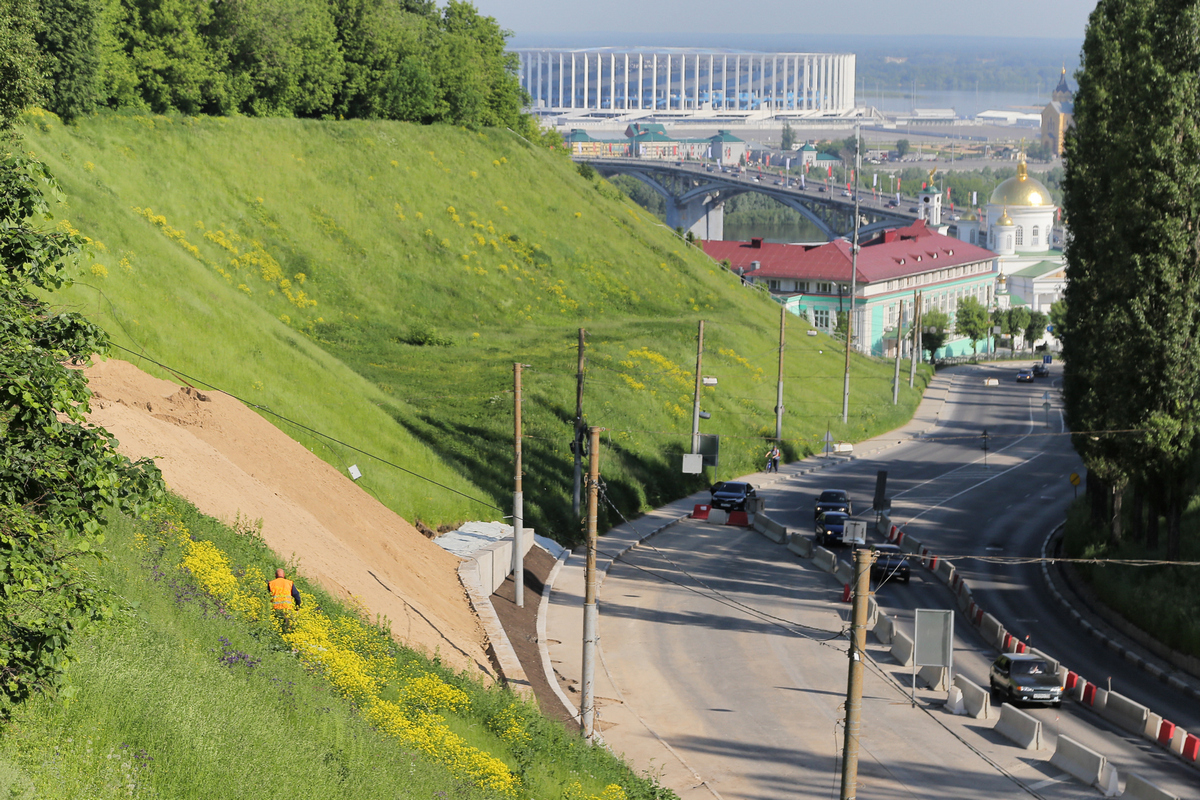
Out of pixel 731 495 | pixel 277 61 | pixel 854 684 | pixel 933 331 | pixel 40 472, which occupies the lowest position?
pixel 933 331

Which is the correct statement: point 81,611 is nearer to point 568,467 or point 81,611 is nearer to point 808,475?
point 568,467

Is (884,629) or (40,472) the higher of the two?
(40,472)

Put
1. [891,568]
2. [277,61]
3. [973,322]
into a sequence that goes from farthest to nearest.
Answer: [973,322]
[277,61]
[891,568]

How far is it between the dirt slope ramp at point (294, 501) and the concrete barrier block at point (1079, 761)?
44.2ft

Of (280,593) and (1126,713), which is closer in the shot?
(280,593)

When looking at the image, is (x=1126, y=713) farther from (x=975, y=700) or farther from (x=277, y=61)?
(x=277, y=61)

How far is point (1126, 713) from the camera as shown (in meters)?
31.1

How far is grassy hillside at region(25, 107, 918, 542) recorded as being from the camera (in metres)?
46.6

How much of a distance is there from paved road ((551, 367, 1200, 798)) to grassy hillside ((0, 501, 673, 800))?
188 inches

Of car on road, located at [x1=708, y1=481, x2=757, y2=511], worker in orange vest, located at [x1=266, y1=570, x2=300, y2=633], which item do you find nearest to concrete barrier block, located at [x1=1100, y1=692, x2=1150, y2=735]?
worker in orange vest, located at [x1=266, y1=570, x2=300, y2=633]

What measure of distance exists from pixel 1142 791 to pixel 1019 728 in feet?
15.1

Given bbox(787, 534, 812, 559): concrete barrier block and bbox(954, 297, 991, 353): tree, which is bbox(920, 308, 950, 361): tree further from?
bbox(787, 534, 812, 559): concrete barrier block

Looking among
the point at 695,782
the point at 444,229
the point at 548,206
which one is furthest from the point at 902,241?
the point at 695,782

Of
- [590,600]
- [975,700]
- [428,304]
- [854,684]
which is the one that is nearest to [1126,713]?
[975,700]
